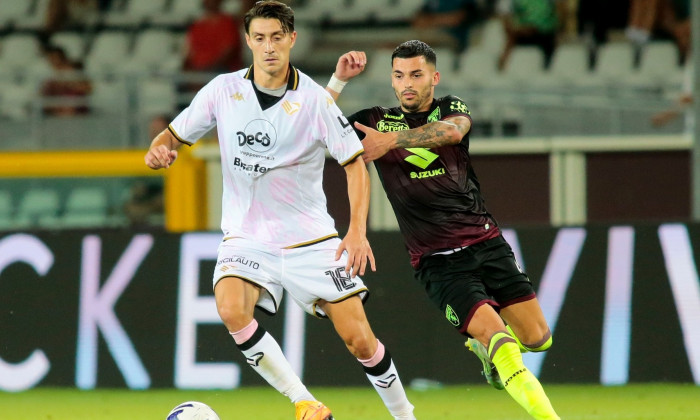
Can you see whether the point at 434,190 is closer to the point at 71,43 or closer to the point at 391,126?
the point at 391,126

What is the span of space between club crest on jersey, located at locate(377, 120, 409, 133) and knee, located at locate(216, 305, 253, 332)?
4.43 ft

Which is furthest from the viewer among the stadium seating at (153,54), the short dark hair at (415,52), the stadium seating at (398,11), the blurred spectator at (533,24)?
the stadium seating at (398,11)

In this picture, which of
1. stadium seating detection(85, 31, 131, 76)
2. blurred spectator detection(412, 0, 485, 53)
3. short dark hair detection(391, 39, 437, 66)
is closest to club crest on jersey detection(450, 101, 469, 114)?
short dark hair detection(391, 39, 437, 66)

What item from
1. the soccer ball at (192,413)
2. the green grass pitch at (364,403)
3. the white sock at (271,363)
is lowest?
the green grass pitch at (364,403)

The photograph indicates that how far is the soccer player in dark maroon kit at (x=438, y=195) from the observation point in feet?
21.4

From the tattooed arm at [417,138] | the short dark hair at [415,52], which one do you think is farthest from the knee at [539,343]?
the short dark hair at [415,52]

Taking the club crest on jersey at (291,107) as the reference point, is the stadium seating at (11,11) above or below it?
above

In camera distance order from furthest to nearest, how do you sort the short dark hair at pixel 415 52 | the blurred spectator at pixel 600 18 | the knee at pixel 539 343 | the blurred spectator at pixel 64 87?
the blurred spectator at pixel 600 18 < the blurred spectator at pixel 64 87 < the knee at pixel 539 343 < the short dark hair at pixel 415 52

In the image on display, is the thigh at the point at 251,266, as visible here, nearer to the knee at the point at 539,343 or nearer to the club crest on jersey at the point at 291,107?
the club crest on jersey at the point at 291,107

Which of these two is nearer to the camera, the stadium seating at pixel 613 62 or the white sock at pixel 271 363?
the white sock at pixel 271 363

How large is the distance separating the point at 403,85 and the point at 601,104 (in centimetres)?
595

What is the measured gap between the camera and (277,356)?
6.35 m

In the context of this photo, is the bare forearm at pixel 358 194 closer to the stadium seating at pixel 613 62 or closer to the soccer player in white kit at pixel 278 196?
the soccer player in white kit at pixel 278 196

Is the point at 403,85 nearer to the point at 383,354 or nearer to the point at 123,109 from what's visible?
the point at 383,354
